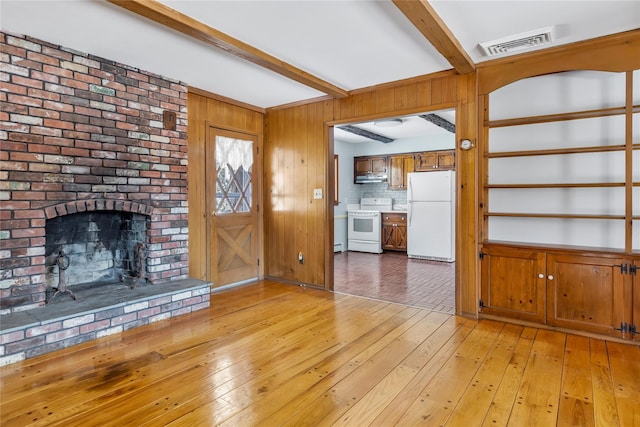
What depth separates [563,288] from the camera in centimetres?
320

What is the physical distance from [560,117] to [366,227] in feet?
16.5

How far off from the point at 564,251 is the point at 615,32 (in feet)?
6.06

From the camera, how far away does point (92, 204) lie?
3379mm

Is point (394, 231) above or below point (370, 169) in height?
below

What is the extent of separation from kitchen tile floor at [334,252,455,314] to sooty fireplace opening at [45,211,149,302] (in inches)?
97.3

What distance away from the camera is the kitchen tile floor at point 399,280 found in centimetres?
430

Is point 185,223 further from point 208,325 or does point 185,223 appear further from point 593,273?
point 593,273

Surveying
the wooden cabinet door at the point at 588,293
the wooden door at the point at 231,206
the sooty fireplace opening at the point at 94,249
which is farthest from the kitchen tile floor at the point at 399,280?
the sooty fireplace opening at the point at 94,249

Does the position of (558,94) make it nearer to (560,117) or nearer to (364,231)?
(560,117)

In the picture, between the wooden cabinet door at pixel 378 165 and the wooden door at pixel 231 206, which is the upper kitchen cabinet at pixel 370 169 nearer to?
the wooden cabinet door at pixel 378 165

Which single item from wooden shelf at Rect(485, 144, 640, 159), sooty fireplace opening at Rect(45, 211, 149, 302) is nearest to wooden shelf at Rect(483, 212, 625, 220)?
wooden shelf at Rect(485, 144, 640, 159)

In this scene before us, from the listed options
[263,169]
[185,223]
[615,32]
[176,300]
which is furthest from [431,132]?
[176,300]

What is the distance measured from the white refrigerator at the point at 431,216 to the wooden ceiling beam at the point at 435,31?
365 cm

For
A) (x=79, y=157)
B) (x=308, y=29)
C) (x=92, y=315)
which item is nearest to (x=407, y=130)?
(x=308, y=29)
